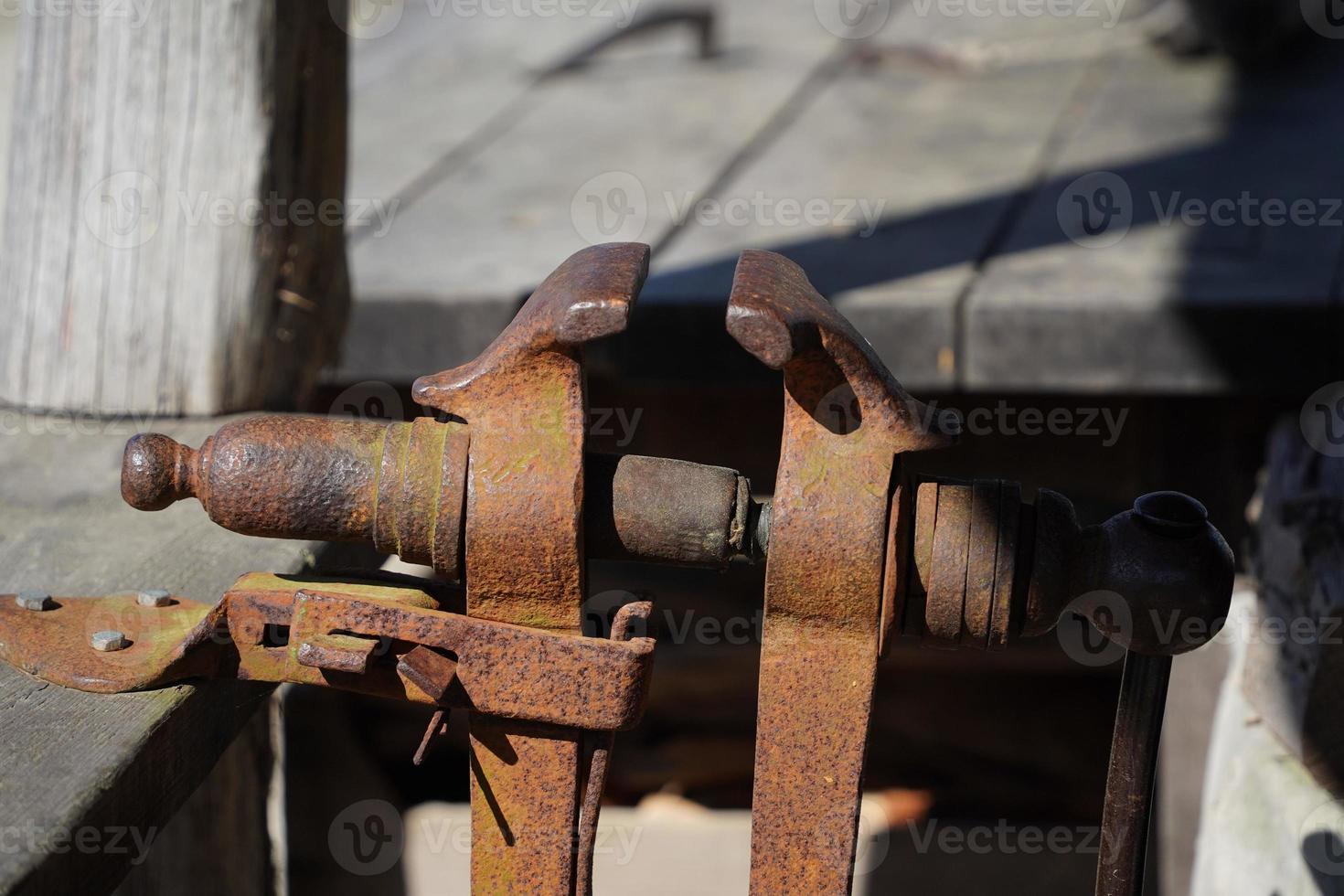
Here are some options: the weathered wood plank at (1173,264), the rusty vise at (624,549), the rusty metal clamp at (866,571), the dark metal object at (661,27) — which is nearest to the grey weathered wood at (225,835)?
the rusty vise at (624,549)

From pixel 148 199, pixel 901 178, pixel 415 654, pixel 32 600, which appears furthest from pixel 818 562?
pixel 901 178

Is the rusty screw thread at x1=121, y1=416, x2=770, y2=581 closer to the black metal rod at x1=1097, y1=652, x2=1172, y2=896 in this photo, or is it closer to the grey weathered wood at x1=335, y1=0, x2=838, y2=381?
the black metal rod at x1=1097, y1=652, x2=1172, y2=896

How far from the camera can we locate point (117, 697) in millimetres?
1175

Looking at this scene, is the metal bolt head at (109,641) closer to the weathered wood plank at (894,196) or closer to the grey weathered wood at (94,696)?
the grey weathered wood at (94,696)

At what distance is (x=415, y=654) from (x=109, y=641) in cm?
36

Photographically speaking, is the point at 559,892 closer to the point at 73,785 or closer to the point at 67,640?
the point at 73,785

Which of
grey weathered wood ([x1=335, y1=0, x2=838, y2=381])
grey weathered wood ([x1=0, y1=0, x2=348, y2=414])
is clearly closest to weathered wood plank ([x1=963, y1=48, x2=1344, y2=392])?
grey weathered wood ([x1=335, y1=0, x2=838, y2=381])

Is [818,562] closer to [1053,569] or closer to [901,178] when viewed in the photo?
[1053,569]

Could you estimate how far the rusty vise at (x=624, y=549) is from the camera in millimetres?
1027

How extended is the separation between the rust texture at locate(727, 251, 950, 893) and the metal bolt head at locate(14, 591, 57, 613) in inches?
29.6

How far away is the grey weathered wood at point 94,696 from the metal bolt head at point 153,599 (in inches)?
3.3

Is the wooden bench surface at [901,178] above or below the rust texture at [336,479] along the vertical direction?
above

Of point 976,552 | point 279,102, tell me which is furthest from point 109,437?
point 976,552

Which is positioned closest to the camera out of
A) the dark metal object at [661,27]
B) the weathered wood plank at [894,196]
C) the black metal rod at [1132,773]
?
the black metal rod at [1132,773]
